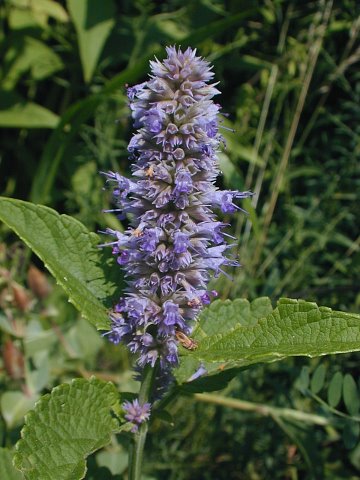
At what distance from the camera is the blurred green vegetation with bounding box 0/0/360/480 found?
2.67 meters

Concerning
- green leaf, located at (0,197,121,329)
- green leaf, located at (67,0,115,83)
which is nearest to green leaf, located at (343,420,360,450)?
green leaf, located at (0,197,121,329)

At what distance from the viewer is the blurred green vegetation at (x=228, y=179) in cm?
267

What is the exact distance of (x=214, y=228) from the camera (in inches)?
56.3

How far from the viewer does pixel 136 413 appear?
1550 millimetres

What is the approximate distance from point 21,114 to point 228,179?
1.43 m

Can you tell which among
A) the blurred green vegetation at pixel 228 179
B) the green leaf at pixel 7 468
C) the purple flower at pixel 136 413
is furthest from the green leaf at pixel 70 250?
the blurred green vegetation at pixel 228 179

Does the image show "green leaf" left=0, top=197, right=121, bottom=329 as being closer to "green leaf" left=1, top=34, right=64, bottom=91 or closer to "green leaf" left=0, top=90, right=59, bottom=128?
"green leaf" left=0, top=90, right=59, bottom=128

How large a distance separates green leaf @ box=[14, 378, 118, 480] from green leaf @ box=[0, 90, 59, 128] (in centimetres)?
216

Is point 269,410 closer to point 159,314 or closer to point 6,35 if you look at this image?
point 159,314

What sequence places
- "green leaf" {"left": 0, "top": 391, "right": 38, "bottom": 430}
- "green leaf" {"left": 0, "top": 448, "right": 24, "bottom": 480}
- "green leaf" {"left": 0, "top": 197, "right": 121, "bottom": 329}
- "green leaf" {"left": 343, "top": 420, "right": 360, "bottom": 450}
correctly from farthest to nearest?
"green leaf" {"left": 0, "top": 391, "right": 38, "bottom": 430} → "green leaf" {"left": 343, "top": 420, "right": 360, "bottom": 450} → "green leaf" {"left": 0, "top": 448, "right": 24, "bottom": 480} → "green leaf" {"left": 0, "top": 197, "right": 121, "bottom": 329}

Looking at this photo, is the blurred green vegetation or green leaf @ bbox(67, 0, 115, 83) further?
green leaf @ bbox(67, 0, 115, 83)

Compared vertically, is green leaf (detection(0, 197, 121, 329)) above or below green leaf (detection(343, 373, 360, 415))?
above

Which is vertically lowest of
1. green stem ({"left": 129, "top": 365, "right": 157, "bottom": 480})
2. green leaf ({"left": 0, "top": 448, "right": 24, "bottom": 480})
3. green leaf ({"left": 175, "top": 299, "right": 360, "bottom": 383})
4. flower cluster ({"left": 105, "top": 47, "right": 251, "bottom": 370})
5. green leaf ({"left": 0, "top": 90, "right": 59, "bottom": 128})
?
green leaf ({"left": 0, "top": 448, "right": 24, "bottom": 480})

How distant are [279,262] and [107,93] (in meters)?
1.19
